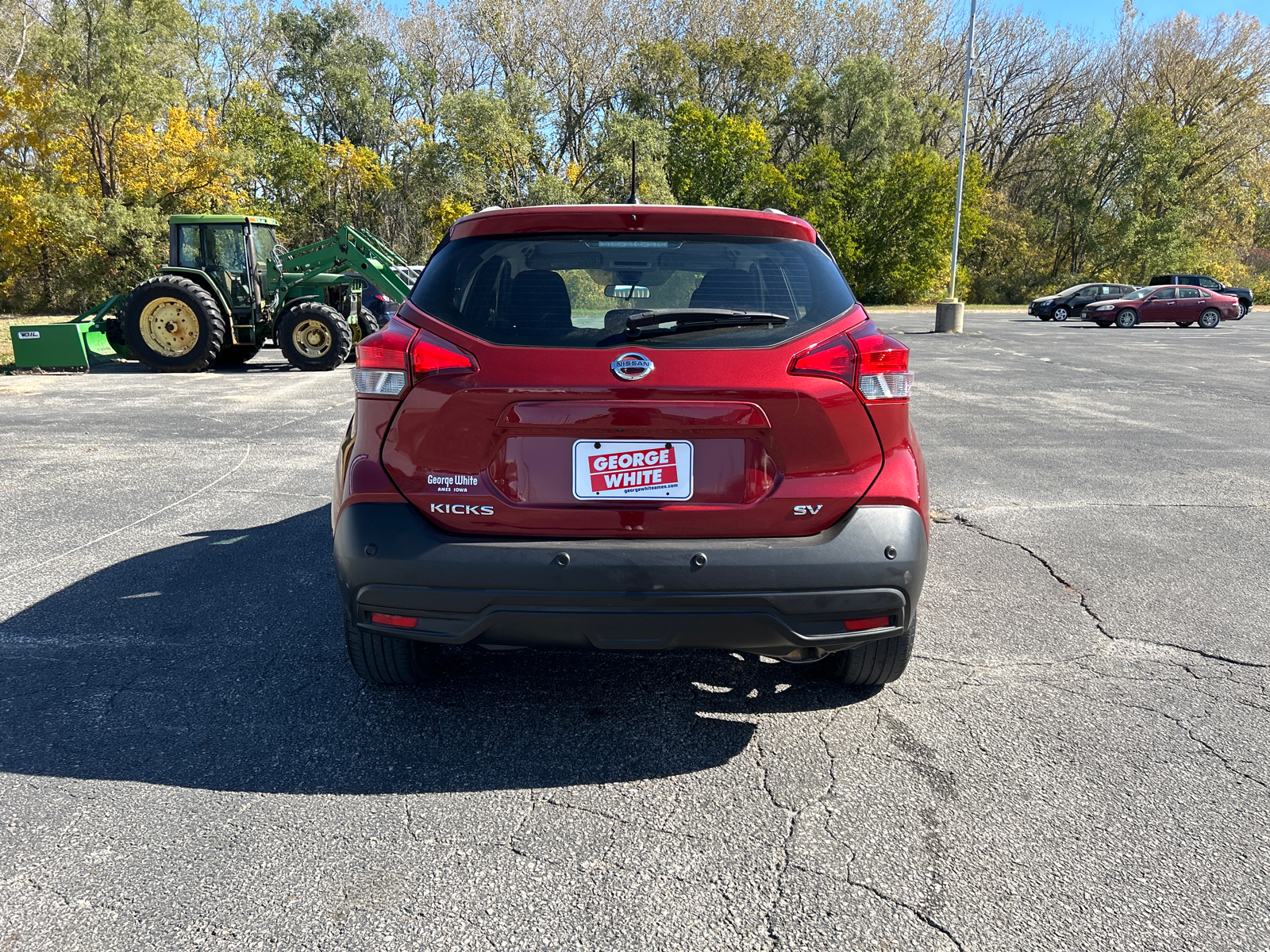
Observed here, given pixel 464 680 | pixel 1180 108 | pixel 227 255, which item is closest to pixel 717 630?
pixel 464 680

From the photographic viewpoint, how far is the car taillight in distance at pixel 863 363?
2.77 metres

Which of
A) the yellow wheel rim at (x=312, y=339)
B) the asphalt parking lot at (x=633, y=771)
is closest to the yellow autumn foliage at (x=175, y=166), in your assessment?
the yellow wheel rim at (x=312, y=339)

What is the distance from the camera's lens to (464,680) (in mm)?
3518

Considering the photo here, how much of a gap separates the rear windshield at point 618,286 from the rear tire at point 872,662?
119 cm

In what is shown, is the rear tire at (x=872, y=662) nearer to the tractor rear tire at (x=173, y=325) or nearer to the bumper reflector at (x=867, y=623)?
the bumper reflector at (x=867, y=623)

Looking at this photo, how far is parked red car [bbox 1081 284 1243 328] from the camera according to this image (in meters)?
32.4

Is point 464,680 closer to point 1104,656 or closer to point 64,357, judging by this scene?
point 1104,656

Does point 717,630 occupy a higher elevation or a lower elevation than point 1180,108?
lower

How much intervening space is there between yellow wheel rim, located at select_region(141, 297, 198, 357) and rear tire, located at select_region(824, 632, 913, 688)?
1401 cm

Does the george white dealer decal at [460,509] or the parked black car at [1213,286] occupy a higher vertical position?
the parked black car at [1213,286]

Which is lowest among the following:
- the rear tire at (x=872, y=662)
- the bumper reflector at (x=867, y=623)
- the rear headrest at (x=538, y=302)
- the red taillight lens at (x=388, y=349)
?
the rear tire at (x=872, y=662)

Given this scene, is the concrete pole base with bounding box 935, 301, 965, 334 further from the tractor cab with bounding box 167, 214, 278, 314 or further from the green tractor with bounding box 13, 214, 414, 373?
the tractor cab with bounding box 167, 214, 278, 314

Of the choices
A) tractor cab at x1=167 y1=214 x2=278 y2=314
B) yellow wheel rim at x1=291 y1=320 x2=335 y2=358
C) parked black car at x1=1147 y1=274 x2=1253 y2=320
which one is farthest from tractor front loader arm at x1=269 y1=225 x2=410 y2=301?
parked black car at x1=1147 y1=274 x2=1253 y2=320

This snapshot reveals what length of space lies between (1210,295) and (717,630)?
3798 centimetres
